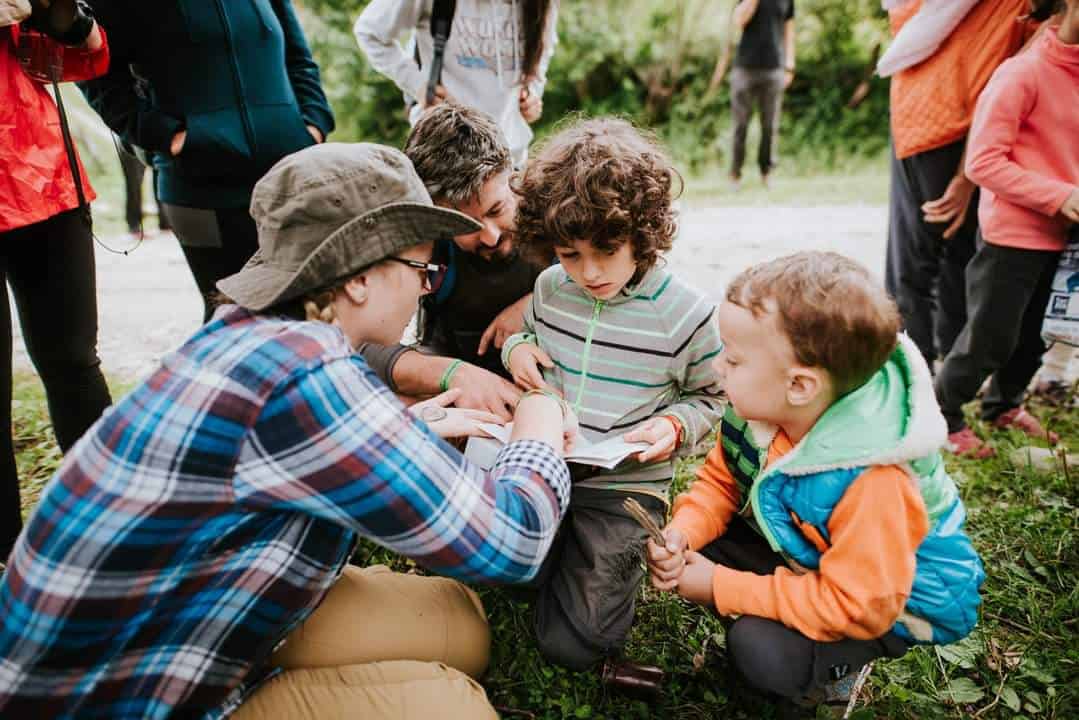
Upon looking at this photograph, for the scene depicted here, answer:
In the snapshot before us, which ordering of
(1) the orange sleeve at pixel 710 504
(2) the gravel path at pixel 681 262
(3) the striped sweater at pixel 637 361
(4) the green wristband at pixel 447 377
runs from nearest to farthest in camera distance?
(1) the orange sleeve at pixel 710 504 → (3) the striped sweater at pixel 637 361 → (4) the green wristband at pixel 447 377 → (2) the gravel path at pixel 681 262

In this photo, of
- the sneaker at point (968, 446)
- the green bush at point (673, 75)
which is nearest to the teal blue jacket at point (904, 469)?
the sneaker at point (968, 446)

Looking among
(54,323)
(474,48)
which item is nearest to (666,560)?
(54,323)

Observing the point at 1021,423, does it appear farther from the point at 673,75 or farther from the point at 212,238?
the point at 673,75

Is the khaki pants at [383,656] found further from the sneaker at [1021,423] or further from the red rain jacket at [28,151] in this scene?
the sneaker at [1021,423]

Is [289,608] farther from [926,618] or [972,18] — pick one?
[972,18]

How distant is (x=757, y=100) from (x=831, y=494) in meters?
8.07

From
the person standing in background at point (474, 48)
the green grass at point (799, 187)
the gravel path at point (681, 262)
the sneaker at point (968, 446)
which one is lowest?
the green grass at point (799, 187)

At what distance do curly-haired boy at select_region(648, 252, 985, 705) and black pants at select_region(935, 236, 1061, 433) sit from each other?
4.86 ft

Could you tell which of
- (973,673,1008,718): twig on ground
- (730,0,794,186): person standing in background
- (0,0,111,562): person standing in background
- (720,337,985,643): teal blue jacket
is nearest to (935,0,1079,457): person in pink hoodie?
(973,673,1008,718): twig on ground

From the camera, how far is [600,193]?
191 cm


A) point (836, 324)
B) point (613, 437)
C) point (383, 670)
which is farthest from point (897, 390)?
point (383, 670)

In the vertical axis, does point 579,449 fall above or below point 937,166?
below

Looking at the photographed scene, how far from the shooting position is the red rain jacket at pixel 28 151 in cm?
195

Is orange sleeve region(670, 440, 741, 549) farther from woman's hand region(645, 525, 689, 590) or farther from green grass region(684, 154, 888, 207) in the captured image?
green grass region(684, 154, 888, 207)
